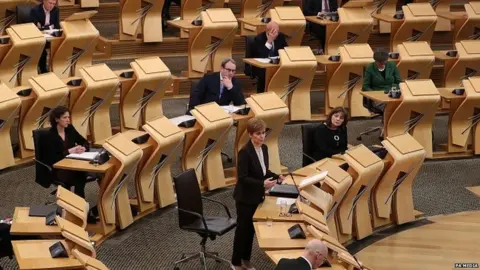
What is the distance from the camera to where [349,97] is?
9.79m

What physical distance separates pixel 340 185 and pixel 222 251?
0.96 m

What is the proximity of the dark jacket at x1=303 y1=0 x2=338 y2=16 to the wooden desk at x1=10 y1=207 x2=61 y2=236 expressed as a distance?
567 cm

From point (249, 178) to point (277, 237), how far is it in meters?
0.69

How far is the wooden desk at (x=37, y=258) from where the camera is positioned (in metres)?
5.02

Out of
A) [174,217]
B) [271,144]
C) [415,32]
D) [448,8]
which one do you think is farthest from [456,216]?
[448,8]

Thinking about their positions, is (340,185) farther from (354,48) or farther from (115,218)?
(354,48)

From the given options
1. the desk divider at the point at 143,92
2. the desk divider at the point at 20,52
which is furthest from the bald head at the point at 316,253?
the desk divider at the point at 20,52

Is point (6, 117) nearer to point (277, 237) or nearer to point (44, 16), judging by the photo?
point (44, 16)

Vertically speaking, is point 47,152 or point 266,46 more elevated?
point 266,46

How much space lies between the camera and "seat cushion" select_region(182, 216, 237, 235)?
635 cm

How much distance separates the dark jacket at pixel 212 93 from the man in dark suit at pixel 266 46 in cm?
119

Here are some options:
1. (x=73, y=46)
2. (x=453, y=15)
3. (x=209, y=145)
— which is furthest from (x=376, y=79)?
(x=73, y=46)

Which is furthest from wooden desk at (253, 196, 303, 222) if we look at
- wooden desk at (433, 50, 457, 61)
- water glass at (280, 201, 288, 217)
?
wooden desk at (433, 50, 457, 61)

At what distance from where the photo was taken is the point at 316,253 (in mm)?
4977
